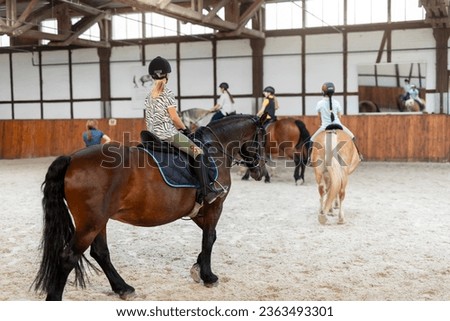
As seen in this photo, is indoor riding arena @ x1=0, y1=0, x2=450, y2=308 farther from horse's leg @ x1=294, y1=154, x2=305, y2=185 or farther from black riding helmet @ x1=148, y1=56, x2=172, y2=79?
horse's leg @ x1=294, y1=154, x2=305, y2=185

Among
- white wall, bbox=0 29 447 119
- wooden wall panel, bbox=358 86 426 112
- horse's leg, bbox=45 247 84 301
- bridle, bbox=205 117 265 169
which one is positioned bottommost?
horse's leg, bbox=45 247 84 301

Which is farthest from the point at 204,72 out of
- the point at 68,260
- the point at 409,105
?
the point at 68,260

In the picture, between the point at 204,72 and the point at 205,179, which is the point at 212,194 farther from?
the point at 204,72

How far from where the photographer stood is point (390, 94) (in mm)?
15125

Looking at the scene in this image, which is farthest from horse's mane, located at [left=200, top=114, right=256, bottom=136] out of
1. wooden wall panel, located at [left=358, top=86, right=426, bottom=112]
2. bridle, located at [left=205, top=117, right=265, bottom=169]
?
wooden wall panel, located at [left=358, top=86, right=426, bottom=112]

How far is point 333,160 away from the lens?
685cm

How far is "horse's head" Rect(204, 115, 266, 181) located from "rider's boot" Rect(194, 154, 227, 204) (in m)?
0.41

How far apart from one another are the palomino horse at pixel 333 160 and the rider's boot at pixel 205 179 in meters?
2.67

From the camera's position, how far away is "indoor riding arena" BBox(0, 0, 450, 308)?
4652mm

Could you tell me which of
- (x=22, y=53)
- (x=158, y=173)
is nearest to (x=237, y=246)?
(x=158, y=173)

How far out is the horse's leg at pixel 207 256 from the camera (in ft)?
14.8

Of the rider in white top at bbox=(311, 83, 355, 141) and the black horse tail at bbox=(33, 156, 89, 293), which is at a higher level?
the rider in white top at bbox=(311, 83, 355, 141)

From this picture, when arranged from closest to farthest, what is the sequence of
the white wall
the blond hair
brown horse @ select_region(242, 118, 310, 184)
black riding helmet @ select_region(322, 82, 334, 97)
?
the blond hair < black riding helmet @ select_region(322, 82, 334, 97) < brown horse @ select_region(242, 118, 310, 184) < the white wall

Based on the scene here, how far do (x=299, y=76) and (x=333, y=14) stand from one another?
208cm
